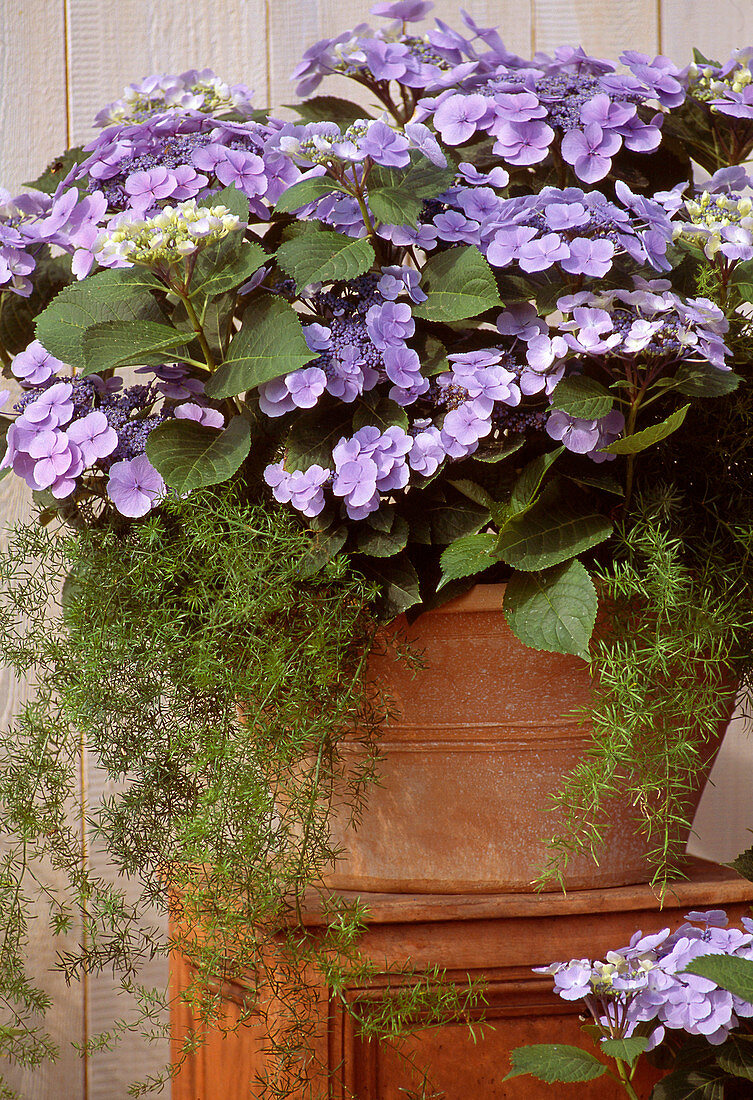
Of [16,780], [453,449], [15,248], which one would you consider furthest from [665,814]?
[15,248]

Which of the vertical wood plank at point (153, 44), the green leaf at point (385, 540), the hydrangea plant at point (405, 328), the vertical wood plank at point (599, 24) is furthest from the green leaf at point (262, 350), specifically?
the vertical wood plank at point (599, 24)

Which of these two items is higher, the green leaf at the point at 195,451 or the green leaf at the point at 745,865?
the green leaf at the point at 195,451

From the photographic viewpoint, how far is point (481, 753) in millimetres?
625

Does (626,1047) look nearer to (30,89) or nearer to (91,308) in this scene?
(91,308)

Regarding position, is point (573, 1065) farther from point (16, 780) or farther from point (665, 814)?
point (16, 780)

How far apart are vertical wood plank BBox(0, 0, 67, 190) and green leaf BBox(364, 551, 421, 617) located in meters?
0.75

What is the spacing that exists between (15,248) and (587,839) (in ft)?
1.86

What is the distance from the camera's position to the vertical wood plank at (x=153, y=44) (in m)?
1.11

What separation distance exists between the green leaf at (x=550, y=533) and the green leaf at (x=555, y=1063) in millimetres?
277

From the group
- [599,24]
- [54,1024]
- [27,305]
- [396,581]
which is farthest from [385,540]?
[599,24]

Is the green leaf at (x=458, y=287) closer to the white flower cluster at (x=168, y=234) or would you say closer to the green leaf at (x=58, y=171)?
the white flower cluster at (x=168, y=234)

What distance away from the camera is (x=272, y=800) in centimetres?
59

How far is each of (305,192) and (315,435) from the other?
15 cm

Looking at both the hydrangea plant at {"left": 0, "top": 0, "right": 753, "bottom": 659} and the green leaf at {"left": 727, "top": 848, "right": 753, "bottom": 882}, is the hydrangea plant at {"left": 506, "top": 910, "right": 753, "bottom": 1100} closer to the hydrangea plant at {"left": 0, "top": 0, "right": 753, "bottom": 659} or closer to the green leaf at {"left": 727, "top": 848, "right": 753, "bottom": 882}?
the green leaf at {"left": 727, "top": 848, "right": 753, "bottom": 882}
